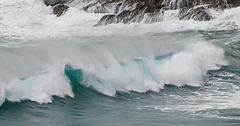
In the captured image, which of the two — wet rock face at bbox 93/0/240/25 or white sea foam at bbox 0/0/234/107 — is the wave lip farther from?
wet rock face at bbox 93/0/240/25

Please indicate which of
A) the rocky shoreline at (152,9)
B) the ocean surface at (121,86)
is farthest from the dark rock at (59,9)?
the ocean surface at (121,86)

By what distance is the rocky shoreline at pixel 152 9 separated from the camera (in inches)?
1676

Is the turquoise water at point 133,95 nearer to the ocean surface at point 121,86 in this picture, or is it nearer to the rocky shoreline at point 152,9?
the ocean surface at point 121,86

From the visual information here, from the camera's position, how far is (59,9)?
51.9m

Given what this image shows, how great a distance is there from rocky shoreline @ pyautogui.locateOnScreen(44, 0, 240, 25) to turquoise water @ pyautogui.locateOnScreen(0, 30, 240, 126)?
59.8ft

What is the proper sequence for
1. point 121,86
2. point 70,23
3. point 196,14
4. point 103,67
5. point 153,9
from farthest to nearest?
point 70,23
point 153,9
point 196,14
point 103,67
point 121,86

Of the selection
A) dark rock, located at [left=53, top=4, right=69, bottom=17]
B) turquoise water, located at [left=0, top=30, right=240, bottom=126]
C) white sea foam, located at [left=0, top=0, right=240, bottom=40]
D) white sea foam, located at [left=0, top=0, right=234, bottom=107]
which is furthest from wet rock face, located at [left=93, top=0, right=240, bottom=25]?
turquoise water, located at [left=0, top=30, right=240, bottom=126]

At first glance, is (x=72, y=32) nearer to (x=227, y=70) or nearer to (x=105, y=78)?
(x=227, y=70)

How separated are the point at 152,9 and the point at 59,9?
33.0ft

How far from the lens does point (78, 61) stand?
19.3 metres

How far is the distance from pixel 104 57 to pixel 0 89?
6.03 meters

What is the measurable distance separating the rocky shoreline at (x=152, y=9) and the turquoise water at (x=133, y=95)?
18226 mm

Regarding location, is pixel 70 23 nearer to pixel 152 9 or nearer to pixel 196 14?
pixel 152 9

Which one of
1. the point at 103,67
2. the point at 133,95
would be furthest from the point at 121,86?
the point at 103,67
